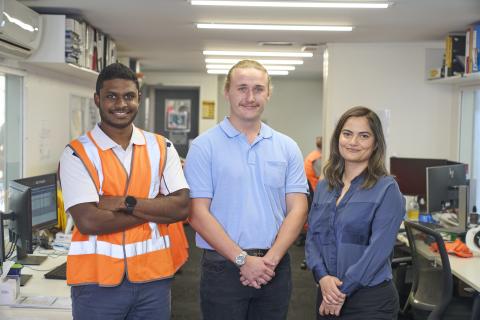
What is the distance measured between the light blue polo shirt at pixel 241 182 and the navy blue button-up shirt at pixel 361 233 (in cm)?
25

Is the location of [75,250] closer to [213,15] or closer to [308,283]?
[213,15]

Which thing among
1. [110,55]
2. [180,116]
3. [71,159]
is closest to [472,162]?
[110,55]

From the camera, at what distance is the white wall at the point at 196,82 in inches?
411

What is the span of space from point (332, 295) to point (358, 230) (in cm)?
30

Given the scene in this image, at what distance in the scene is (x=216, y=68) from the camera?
9.15 m

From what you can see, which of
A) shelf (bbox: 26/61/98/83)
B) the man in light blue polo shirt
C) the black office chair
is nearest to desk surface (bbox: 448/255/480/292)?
the black office chair

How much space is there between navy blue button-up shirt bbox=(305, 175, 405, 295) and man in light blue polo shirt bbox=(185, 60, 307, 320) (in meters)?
0.17

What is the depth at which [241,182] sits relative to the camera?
7.64 ft

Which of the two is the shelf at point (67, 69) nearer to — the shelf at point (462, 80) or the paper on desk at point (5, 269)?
the paper on desk at point (5, 269)

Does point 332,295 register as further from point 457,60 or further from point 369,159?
point 457,60

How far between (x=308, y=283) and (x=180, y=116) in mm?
6239

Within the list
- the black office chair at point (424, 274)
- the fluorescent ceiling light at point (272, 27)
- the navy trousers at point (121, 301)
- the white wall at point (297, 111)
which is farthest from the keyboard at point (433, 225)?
the white wall at point (297, 111)

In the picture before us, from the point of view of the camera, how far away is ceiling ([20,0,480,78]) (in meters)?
4.39

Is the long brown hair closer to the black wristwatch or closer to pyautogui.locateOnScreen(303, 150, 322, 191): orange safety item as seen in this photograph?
the black wristwatch
